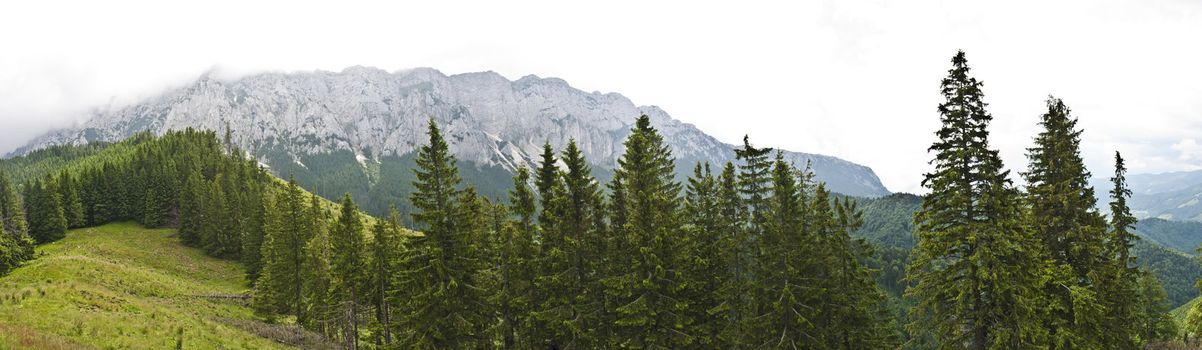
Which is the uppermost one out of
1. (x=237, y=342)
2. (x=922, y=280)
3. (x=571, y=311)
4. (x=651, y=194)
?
(x=651, y=194)

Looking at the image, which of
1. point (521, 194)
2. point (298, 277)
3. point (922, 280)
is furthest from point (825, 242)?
point (298, 277)

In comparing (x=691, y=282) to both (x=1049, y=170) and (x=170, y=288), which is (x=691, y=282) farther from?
(x=170, y=288)

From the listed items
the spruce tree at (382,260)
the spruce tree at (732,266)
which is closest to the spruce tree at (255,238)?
the spruce tree at (382,260)

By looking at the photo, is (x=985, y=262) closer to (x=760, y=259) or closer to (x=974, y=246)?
(x=974, y=246)

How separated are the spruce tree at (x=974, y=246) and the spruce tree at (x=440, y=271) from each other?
20.2 meters

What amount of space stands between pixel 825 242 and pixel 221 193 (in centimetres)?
8660

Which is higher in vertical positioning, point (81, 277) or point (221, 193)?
point (221, 193)

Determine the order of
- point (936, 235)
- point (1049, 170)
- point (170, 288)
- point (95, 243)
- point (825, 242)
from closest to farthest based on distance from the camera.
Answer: point (936, 235) → point (1049, 170) → point (825, 242) → point (170, 288) → point (95, 243)

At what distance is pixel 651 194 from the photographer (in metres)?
25.7

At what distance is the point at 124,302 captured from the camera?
31.5 meters

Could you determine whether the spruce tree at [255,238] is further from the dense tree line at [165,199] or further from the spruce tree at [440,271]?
the spruce tree at [440,271]

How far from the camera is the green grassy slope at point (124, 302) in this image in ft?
67.0

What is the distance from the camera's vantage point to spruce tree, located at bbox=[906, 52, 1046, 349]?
18062 millimetres

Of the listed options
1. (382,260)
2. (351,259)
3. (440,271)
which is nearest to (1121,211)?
(440,271)
